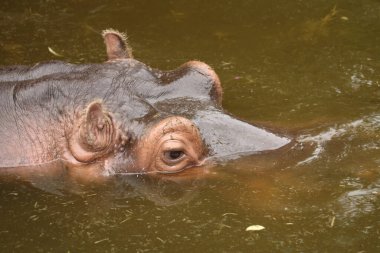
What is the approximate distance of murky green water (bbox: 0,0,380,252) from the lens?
181 inches

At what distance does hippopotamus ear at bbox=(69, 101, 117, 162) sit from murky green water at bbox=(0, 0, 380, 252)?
0.75 ft

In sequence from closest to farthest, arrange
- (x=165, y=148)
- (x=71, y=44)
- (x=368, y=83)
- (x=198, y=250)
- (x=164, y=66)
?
(x=198, y=250) < (x=165, y=148) < (x=368, y=83) < (x=164, y=66) < (x=71, y=44)

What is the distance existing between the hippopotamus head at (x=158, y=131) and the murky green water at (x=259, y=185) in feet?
0.44

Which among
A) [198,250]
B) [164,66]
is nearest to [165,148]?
[198,250]

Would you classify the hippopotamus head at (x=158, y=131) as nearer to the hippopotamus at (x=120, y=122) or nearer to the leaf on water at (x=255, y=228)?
the hippopotamus at (x=120, y=122)

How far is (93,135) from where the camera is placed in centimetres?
508

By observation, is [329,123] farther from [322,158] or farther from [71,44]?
[71,44]

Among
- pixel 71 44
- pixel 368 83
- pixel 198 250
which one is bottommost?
pixel 198 250

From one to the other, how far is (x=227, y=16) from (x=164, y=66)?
143 centimetres

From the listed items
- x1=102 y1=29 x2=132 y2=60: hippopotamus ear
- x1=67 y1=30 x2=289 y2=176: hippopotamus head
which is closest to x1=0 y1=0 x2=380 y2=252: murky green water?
x1=67 y1=30 x2=289 y2=176: hippopotamus head

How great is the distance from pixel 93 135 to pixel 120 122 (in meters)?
0.21

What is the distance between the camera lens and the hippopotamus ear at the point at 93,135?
198 inches

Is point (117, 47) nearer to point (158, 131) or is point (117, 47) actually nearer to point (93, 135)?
point (93, 135)

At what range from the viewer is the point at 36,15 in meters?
8.49
